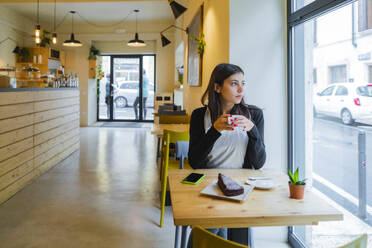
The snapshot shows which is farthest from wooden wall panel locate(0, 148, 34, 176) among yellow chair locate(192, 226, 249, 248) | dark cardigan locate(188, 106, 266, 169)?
yellow chair locate(192, 226, 249, 248)

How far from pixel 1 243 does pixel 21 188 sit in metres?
1.50

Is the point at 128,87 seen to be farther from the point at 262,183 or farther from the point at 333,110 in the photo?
the point at 262,183

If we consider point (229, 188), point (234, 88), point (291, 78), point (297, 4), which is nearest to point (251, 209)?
point (229, 188)

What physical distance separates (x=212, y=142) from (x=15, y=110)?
118 inches

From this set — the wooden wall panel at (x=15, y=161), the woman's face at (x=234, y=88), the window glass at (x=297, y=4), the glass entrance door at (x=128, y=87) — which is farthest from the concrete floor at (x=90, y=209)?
the glass entrance door at (x=128, y=87)

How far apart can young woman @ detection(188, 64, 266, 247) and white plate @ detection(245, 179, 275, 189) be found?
0.28 metres

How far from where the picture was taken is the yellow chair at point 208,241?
0.84m

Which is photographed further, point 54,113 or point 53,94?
point 54,113

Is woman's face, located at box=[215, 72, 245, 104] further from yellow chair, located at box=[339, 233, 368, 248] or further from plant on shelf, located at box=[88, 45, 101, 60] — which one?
plant on shelf, located at box=[88, 45, 101, 60]

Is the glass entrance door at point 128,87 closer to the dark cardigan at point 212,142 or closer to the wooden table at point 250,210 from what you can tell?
the dark cardigan at point 212,142

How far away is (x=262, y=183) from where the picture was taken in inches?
59.9

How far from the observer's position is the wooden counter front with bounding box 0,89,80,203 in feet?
11.4

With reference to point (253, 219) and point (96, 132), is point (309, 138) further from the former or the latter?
point (96, 132)

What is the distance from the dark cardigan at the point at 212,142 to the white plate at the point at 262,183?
272 mm
